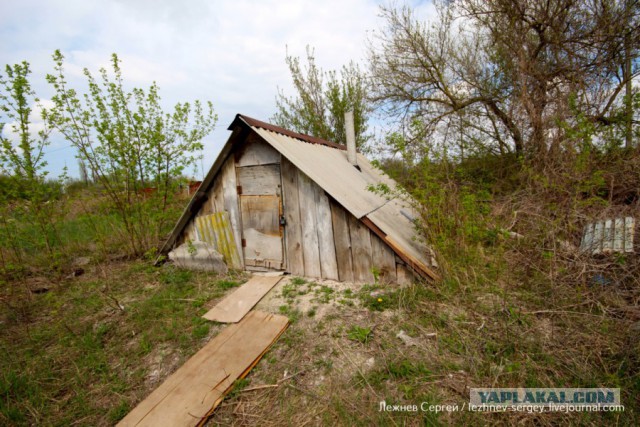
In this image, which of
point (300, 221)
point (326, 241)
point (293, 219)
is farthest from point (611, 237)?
point (293, 219)

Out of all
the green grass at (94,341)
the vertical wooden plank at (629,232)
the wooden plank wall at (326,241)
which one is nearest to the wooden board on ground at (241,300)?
the green grass at (94,341)

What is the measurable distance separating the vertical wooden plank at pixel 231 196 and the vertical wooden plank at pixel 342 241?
2180 millimetres

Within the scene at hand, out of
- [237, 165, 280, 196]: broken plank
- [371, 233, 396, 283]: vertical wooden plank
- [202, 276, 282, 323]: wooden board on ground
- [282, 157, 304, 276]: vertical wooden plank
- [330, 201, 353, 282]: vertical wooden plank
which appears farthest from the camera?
[237, 165, 280, 196]: broken plank

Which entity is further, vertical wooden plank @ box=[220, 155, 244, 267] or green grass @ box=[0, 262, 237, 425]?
vertical wooden plank @ box=[220, 155, 244, 267]

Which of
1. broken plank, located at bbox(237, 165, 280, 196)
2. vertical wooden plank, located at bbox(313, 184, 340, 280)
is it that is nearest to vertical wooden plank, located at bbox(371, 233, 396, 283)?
vertical wooden plank, located at bbox(313, 184, 340, 280)

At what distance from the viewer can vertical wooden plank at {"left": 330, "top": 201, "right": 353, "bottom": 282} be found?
4.45 m

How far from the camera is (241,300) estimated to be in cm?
431

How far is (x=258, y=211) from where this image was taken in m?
5.27

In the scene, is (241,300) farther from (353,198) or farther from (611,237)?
(611,237)

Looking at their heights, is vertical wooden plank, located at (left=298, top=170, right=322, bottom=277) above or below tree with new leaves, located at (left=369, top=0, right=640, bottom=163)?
below

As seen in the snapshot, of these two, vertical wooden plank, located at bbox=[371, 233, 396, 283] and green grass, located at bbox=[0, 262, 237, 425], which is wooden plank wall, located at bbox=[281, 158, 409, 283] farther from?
green grass, located at bbox=[0, 262, 237, 425]

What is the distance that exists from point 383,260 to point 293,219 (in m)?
1.83

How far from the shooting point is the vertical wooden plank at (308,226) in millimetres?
4723

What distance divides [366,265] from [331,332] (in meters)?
1.37
